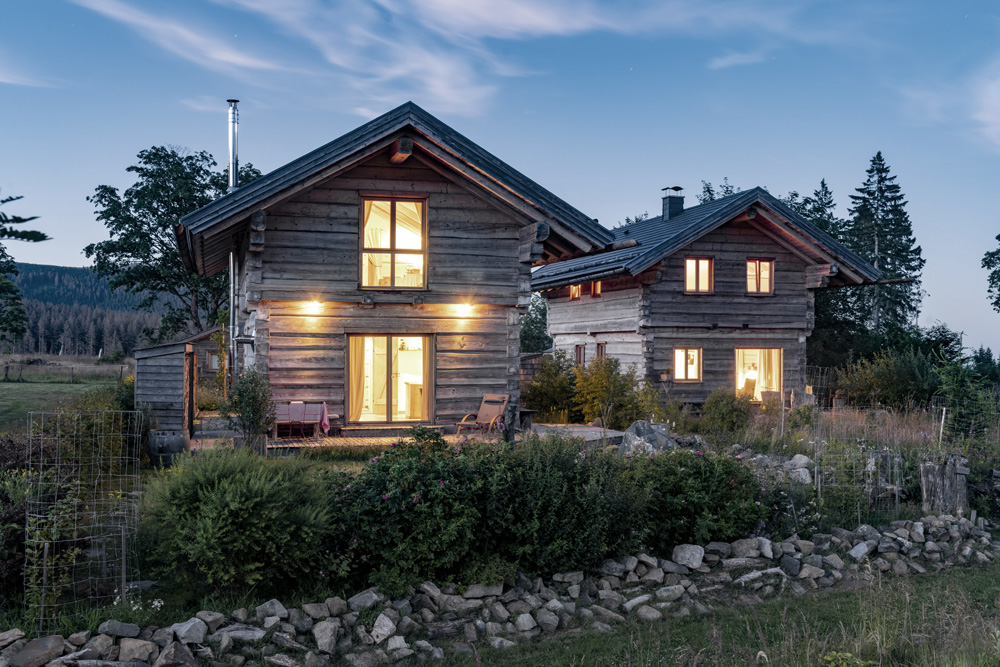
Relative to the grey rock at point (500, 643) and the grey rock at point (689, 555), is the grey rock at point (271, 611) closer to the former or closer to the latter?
the grey rock at point (500, 643)

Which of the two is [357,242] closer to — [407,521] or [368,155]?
[368,155]

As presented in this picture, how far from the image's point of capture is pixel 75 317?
235 feet

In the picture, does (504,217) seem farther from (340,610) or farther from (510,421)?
(340,610)

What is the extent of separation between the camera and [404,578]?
7094 millimetres

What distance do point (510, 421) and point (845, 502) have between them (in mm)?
6662

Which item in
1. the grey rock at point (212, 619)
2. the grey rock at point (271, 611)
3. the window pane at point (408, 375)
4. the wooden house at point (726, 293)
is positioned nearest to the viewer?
the grey rock at point (212, 619)

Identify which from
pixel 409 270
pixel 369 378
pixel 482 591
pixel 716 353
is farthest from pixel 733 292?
pixel 482 591

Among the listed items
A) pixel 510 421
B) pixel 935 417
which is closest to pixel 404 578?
pixel 510 421

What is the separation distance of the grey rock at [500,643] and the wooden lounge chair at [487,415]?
8296 millimetres

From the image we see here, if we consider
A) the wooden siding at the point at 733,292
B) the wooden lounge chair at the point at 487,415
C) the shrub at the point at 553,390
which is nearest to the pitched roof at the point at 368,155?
the wooden lounge chair at the point at 487,415

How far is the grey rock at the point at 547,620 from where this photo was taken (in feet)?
22.0

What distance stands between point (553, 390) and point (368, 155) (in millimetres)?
8940

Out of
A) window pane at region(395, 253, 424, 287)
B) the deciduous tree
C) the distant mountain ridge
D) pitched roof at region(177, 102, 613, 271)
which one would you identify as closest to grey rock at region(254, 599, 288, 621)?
pitched roof at region(177, 102, 613, 271)

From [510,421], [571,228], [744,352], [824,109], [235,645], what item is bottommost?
[235,645]
